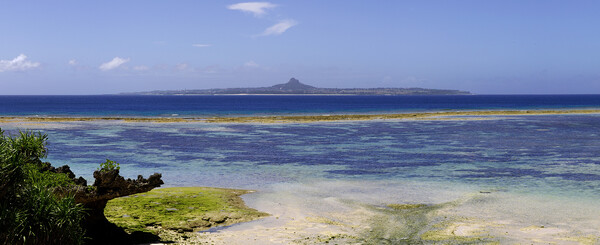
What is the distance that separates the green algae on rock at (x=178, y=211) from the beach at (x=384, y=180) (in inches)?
30.8

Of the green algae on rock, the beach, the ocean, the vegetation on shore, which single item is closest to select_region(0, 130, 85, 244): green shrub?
the vegetation on shore

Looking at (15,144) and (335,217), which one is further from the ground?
(15,144)

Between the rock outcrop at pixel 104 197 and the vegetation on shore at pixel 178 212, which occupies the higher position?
the rock outcrop at pixel 104 197

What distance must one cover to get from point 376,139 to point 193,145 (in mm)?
17020

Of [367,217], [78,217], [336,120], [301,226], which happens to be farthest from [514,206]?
[336,120]

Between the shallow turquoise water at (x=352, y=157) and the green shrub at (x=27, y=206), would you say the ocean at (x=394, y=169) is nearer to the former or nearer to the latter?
the shallow turquoise water at (x=352, y=157)

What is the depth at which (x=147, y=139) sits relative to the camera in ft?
166

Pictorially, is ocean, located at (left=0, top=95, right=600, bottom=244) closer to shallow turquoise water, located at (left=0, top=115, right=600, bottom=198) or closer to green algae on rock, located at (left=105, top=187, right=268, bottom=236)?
shallow turquoise water, located at (left=0, top=115, right=600, bottom=198)

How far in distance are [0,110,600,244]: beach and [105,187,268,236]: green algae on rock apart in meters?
0.78

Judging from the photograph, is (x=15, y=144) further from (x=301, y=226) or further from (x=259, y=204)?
(x=259, y=204)

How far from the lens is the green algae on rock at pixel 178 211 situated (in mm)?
17625

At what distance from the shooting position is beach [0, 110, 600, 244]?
17.0 metres

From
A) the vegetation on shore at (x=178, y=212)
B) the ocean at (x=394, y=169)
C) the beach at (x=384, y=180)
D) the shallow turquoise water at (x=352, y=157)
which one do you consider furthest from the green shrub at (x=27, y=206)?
the shallow turquoise water at (x=352, y=157)

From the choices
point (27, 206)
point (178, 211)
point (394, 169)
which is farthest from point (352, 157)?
point (27, 206)
